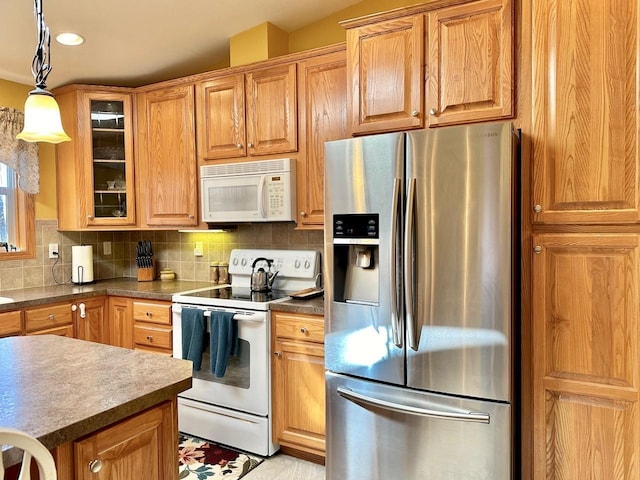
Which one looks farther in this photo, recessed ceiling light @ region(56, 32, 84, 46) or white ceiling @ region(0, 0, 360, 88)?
recessed ceiling light @ region(56, 32, 84, 46)

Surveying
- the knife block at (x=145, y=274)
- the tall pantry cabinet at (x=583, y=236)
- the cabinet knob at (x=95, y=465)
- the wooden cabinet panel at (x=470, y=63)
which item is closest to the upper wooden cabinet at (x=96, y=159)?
the knife block at (x=145, y=274)

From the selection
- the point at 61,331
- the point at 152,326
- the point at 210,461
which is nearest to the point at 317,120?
the point at 152,326

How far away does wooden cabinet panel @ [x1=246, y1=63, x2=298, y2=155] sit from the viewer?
283 cm

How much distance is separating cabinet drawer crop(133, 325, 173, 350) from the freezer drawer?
1.33 meters

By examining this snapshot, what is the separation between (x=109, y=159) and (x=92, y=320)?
3.95 ft

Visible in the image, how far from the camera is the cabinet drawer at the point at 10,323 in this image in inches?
107

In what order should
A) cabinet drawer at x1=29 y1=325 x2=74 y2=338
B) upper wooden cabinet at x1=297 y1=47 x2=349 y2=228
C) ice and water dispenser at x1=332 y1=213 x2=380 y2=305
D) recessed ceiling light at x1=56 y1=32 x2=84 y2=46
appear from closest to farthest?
ice and water dispenser at x1=332 y1=213 x2=380 y2=305
upper wooden cabinet at x1=297 y1=47 x2=349 y2=228
recessed ceiling light at x1=56 y1=32 x2=84 y2=46
cabinet drawer at x1=29 y1=325 x2=74 y2=338

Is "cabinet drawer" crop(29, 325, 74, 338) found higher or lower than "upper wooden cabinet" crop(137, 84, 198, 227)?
lower

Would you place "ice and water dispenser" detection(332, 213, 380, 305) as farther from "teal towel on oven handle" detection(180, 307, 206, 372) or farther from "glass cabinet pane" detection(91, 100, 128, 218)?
"glass cabinet pane" detection(91, 100, 128, 218)

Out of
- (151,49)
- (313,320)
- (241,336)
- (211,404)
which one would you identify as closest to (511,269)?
(313,320)

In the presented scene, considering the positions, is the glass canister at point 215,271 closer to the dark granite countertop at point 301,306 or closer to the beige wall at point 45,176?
the dark granite countertop at point 301,306

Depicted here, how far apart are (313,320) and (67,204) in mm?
2250

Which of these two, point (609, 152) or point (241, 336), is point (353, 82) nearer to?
point (609, 152)

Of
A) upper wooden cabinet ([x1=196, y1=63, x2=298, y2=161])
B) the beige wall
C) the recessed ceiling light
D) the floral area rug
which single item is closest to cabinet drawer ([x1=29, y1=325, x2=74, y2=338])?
the beige wall
